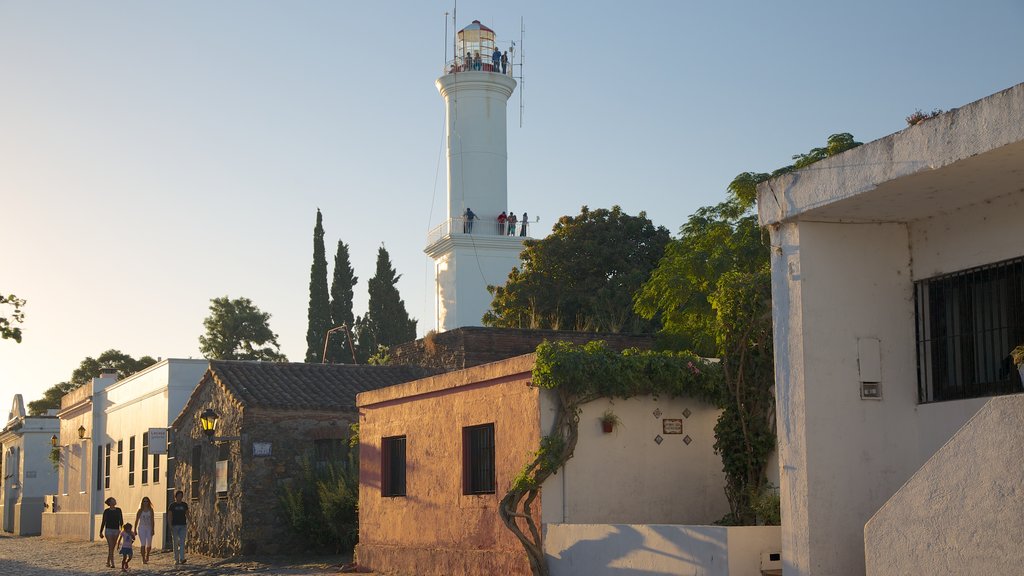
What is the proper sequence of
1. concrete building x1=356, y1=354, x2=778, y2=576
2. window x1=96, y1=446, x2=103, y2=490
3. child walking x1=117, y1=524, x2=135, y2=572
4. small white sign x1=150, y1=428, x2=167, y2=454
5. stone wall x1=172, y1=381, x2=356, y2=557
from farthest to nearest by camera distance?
1. window x1=96, y1=446, x2=103, y2=490
2. small white sign x1=150, y1=428, x2=167, y2=454
3. stone wall x1=172, y1=381, x2=356, y2=557
4. child walking x1=117, y1=524, x2=135, y2=572
5. concrete building x1=356, y1=354, x2=778, y2=576

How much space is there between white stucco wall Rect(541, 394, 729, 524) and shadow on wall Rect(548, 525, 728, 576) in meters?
0.84

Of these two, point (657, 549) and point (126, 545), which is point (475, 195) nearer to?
point (126, 545)

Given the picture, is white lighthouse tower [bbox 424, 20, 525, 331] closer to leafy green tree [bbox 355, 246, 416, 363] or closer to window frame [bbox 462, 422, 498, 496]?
leafy green tree [bbox 355, 246, 416, 363]

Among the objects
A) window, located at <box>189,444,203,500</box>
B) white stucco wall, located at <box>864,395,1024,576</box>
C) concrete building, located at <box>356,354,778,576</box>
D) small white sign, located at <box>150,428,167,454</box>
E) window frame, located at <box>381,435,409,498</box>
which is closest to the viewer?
Result: white stucco wall, located at <box>864,395,1024,576</box>

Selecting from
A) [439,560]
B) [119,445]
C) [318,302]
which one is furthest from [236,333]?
[439,560]

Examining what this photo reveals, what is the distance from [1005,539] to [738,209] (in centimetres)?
1932

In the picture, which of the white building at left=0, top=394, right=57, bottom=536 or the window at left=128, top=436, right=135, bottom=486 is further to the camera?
the white building at left=0, top=394, right=57, bottom=536

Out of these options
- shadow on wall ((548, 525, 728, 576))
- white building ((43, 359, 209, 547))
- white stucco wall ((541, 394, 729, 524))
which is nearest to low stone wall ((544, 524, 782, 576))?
shadow on wall ((548, 525, 728, 576))

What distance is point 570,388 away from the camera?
15.4m

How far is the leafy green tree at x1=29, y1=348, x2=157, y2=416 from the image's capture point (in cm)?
6247

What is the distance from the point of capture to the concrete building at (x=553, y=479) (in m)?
14.6

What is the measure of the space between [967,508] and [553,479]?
6.76 m

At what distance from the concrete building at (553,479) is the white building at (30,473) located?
34.0 m

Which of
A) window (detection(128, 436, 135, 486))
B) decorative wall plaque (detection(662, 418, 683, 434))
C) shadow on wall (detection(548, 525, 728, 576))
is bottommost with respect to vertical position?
shadow on wall (detection(548, 525, 728, 576))
